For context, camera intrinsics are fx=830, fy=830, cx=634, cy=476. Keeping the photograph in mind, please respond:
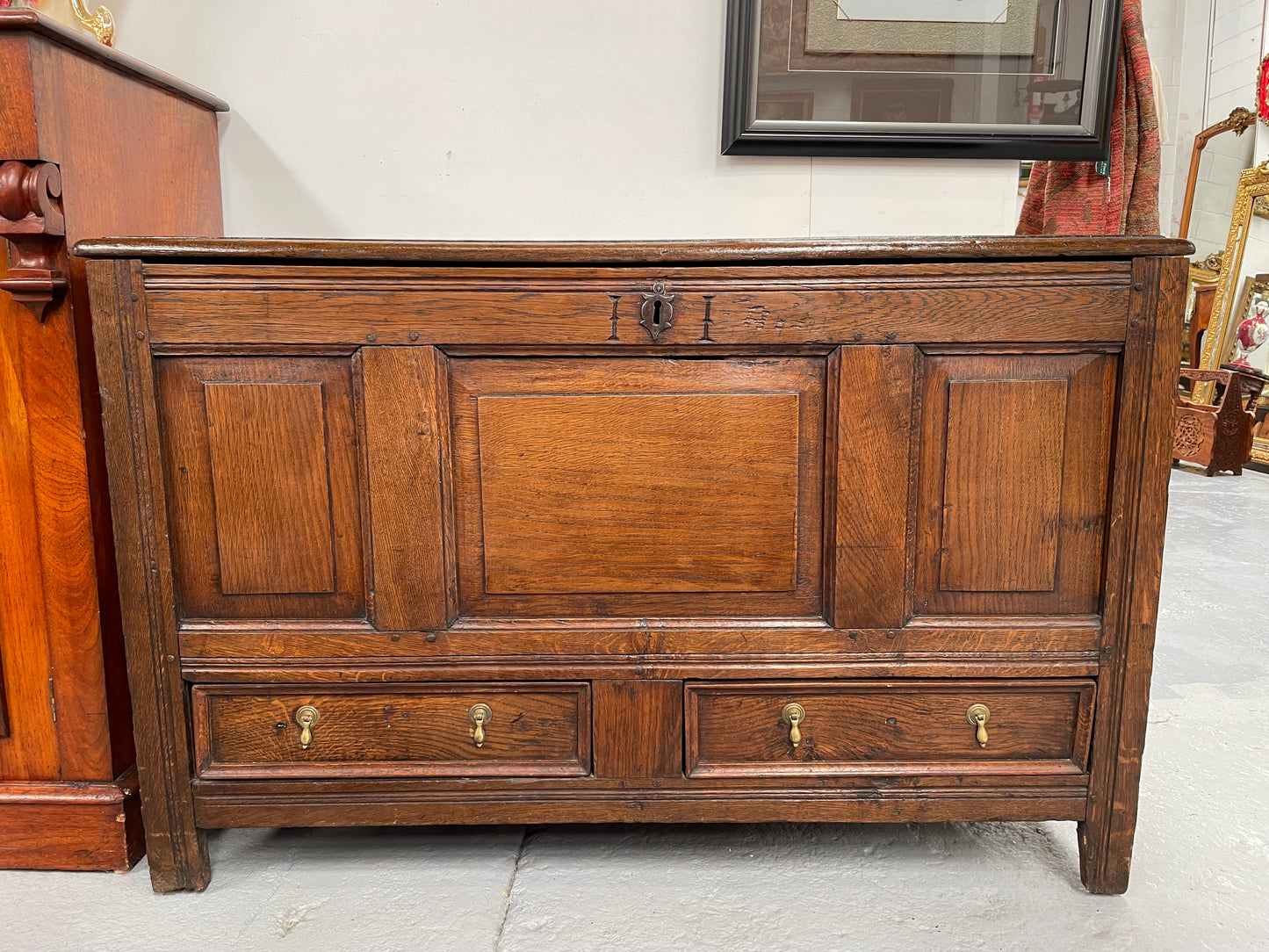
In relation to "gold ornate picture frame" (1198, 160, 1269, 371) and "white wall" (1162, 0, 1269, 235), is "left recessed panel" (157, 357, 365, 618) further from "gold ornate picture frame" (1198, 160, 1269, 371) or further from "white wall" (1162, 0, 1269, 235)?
"white wall" (1162, 0, 1269, 235)

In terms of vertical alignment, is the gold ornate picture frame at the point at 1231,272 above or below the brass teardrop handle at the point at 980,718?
above

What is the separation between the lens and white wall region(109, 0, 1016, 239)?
6.00ft

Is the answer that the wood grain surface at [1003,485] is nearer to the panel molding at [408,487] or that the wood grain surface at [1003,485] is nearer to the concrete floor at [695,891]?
the concrete floor at [695,891]

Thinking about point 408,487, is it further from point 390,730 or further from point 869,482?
point 869,482

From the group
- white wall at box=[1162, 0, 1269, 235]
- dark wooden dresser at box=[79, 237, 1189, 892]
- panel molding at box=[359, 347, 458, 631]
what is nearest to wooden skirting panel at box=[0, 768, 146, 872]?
dark wooden dresser at box=[79, 237, 1189, 892]

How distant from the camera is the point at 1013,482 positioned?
1.34 m

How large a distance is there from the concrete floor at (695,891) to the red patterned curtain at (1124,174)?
1.26m

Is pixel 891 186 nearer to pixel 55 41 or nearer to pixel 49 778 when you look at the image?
pixel 55 41

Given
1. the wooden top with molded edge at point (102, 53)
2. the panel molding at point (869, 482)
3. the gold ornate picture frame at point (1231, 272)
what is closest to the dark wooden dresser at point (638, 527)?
the panel molding at point (869, 482)

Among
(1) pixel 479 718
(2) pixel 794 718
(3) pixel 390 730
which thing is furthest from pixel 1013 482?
(3) pixel 390 730

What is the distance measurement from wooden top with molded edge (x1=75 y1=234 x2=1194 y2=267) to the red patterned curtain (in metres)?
0.72

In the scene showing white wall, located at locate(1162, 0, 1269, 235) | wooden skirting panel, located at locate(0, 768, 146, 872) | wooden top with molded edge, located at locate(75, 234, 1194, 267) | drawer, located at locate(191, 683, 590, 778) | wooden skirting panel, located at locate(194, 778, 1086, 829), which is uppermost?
white wall, located at locate(1162, 0, 1269, 235)

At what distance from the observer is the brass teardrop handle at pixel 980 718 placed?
138cm

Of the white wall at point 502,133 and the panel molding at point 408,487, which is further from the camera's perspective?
the white wall at point 502,133
